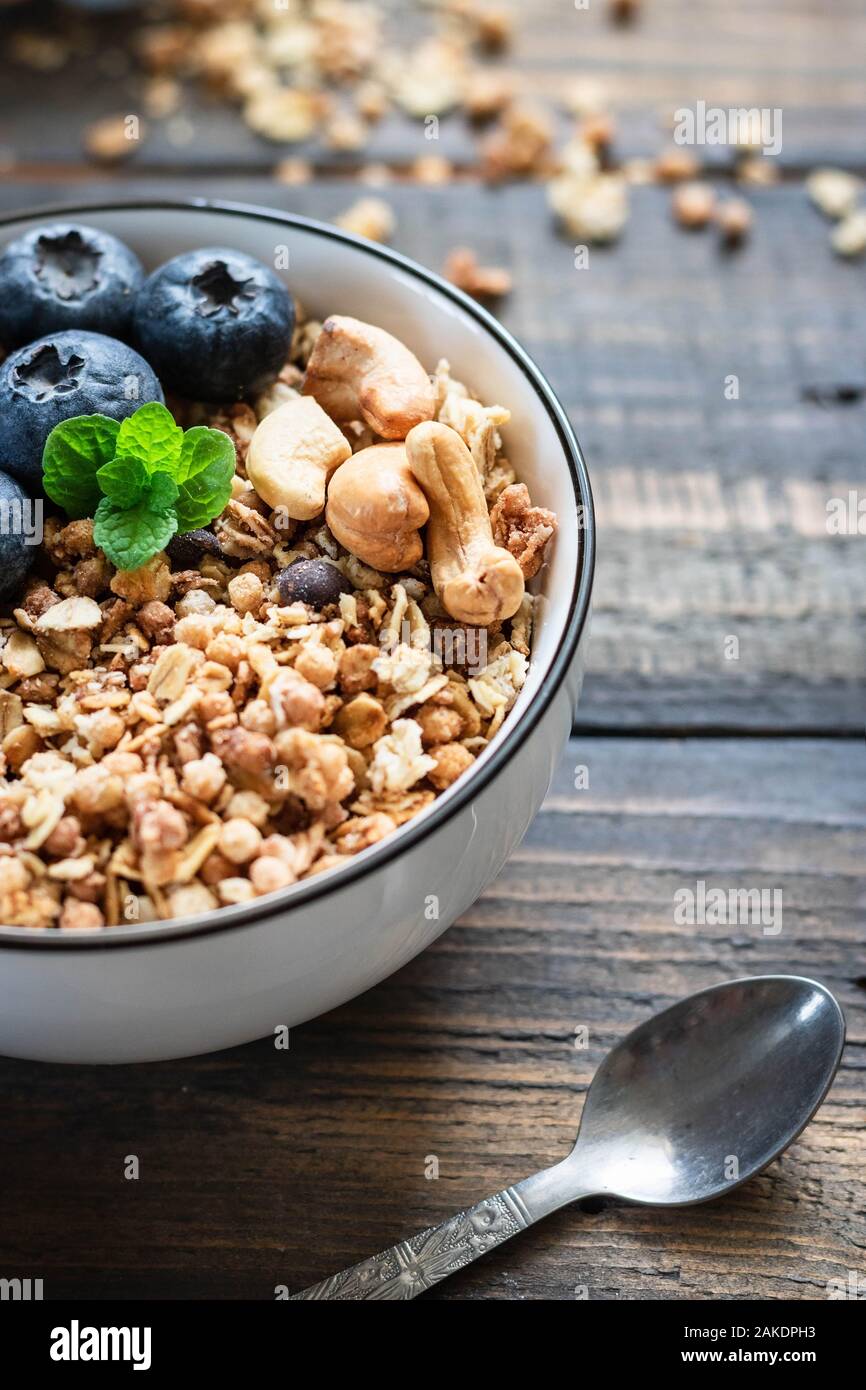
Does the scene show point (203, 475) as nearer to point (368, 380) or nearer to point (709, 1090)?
point (368, 380)

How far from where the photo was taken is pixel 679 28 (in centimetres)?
146

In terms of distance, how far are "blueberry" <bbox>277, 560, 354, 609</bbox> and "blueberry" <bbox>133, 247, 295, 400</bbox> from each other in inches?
6.0

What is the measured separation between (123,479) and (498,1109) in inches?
17.6

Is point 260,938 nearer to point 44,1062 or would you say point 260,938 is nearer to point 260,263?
point 44,1062

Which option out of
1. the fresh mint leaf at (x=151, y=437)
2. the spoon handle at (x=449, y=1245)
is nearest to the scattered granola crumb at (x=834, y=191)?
the fresh mint leaf at (x=151, y=437)

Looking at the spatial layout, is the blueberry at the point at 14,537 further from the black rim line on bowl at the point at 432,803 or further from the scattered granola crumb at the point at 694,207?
the scattered granola crumb at the point at 694,207

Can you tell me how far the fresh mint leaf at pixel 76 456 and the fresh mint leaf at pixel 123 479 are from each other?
2 centimetres

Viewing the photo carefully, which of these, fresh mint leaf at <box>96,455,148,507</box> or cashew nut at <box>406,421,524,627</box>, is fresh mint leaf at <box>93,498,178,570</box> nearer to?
fresh mint leaf at <box>96,455,148,507</box>

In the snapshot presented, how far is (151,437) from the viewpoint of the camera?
0.76 meters

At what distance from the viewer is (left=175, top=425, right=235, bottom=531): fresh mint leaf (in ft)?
2.49

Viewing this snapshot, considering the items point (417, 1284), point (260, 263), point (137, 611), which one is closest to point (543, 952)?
point (417, 1284)

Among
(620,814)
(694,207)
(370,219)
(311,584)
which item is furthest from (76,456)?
(694,207)

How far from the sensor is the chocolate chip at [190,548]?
779mm

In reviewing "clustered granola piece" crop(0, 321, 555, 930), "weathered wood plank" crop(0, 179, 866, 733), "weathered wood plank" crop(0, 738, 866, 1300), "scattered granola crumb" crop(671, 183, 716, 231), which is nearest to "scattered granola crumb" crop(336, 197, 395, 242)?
"weathered wood plank" crop(0, 179, 866, 733)
